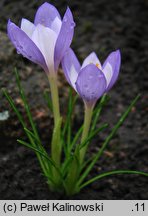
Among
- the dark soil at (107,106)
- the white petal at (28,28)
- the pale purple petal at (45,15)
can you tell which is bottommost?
the dark soil at (107,106)

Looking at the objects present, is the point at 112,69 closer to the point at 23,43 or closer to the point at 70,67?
the point at 70,67

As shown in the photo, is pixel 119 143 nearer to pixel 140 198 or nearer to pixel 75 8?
pixel 140 198

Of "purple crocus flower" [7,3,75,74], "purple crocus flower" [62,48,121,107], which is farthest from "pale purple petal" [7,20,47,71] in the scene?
"purple crocus flower" [62,48,121,107]

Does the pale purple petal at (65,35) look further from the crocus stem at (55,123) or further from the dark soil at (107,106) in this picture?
the dark soil at (107,106)

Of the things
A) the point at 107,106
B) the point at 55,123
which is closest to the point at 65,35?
the point at 55,123

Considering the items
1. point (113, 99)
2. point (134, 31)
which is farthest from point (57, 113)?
point (134, 31)

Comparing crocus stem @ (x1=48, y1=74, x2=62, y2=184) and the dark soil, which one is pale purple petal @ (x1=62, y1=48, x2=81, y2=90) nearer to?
crocus stem @ (x1=48, y1=74, x2=62, y2=184)

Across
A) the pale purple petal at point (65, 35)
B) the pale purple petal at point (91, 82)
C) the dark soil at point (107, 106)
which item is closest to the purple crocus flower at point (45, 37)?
the pale purple petal at point (65, 35)
